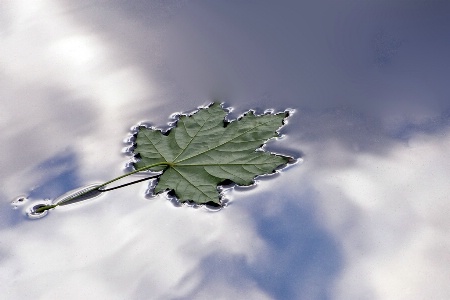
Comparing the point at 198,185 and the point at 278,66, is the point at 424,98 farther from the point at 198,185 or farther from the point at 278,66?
the point at 198,185

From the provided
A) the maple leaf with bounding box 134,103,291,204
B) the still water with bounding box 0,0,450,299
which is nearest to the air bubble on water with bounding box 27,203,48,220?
the still water with bounding box 0,0,450,299

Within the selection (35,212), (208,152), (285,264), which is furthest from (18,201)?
(285,264)

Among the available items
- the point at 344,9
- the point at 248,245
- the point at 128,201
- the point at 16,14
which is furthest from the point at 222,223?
the point at 16,14

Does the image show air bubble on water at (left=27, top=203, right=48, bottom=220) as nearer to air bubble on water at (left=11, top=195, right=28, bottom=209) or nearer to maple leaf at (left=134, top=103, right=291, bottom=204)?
air bubble on water at (left=11, top=195, right=28, bottom=209)

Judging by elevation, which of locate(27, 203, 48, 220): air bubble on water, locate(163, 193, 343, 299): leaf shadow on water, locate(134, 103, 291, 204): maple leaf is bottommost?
locate(27, 203, 48, 220): air bubble on water

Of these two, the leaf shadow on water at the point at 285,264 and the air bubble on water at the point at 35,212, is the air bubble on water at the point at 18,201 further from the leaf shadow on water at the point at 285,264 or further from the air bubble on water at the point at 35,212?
the leaf shadow on water at the point at 285,264

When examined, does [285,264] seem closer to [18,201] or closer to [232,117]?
[232,117]

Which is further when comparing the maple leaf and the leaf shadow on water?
the maple leaf
